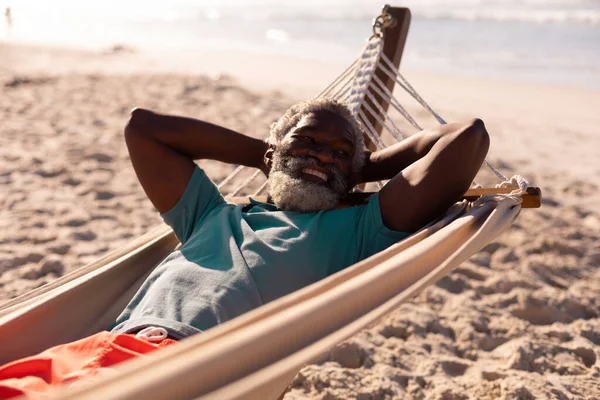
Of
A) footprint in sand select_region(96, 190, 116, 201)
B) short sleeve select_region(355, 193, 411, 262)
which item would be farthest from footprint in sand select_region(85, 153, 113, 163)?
short sleeve select_region(355, 193, 411, 262)

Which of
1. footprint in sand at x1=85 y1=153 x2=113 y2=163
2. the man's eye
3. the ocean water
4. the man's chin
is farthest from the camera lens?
the ocean water

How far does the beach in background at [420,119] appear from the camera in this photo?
2.38m

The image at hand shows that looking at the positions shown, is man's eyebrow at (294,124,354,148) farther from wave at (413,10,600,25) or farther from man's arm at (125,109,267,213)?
wave at (413,10,600,25)

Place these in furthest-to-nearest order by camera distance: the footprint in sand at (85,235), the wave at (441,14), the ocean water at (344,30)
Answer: the wave at (441,14), the ocean water at (344,30), the footprint in sand at (85,235)

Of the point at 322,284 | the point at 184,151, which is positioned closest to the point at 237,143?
the point at 184,151

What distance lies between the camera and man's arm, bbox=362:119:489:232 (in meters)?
1.71

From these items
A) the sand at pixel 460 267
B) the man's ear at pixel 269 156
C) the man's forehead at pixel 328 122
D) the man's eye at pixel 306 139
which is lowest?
the sand at pixel 460 267

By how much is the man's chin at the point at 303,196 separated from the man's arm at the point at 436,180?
0.59 ft

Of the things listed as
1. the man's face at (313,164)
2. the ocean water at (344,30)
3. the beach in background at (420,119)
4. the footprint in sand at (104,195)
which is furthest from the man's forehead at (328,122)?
the ocean water at (344,30)

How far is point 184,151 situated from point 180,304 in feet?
2.25

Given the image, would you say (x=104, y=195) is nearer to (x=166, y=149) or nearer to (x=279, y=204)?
(x=166, y=149)

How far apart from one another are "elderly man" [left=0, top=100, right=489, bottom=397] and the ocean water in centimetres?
673

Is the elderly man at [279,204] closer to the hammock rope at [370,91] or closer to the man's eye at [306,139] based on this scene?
the man's eye at [306,139]

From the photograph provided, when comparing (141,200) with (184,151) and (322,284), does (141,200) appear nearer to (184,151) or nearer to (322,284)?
(184,151)
